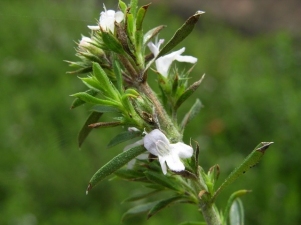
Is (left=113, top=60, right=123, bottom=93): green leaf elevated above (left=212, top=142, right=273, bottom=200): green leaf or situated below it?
above

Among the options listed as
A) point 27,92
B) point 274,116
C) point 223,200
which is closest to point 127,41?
point 223,200

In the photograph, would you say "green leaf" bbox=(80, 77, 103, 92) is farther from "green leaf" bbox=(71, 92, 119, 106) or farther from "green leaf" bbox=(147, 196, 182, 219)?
"green leaf" bbox=(147, 196, 182, 219)

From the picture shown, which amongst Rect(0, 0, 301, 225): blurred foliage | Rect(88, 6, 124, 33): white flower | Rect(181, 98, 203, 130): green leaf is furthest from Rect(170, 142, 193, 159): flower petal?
Rect(0, 0, 301, 225): blurred foliage

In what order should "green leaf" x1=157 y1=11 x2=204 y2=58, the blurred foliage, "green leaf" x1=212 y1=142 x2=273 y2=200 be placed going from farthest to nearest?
the blurred foliage < "green leaf" x1=157 y1=11 x2=204 y2=58 < "green leaf" x1=212 y1=142 x2=273 y2=200

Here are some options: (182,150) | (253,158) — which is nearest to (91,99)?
(182,150)

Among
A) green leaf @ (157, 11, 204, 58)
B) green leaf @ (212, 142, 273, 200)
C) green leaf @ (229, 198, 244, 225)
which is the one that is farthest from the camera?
green leaf @ (229, 198, 244, 225)

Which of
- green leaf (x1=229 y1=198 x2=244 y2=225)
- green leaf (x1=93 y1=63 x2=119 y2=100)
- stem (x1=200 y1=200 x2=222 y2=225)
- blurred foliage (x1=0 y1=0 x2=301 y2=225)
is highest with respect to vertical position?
green leaf (x1=93 y1=63 x2=119 y2=100)

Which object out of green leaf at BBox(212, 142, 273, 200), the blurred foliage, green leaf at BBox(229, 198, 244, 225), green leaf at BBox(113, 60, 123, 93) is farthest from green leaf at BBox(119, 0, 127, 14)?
the blurred foliage

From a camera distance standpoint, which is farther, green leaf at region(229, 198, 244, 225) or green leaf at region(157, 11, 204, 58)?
green leaf at region(229, 198, 244, 225)
